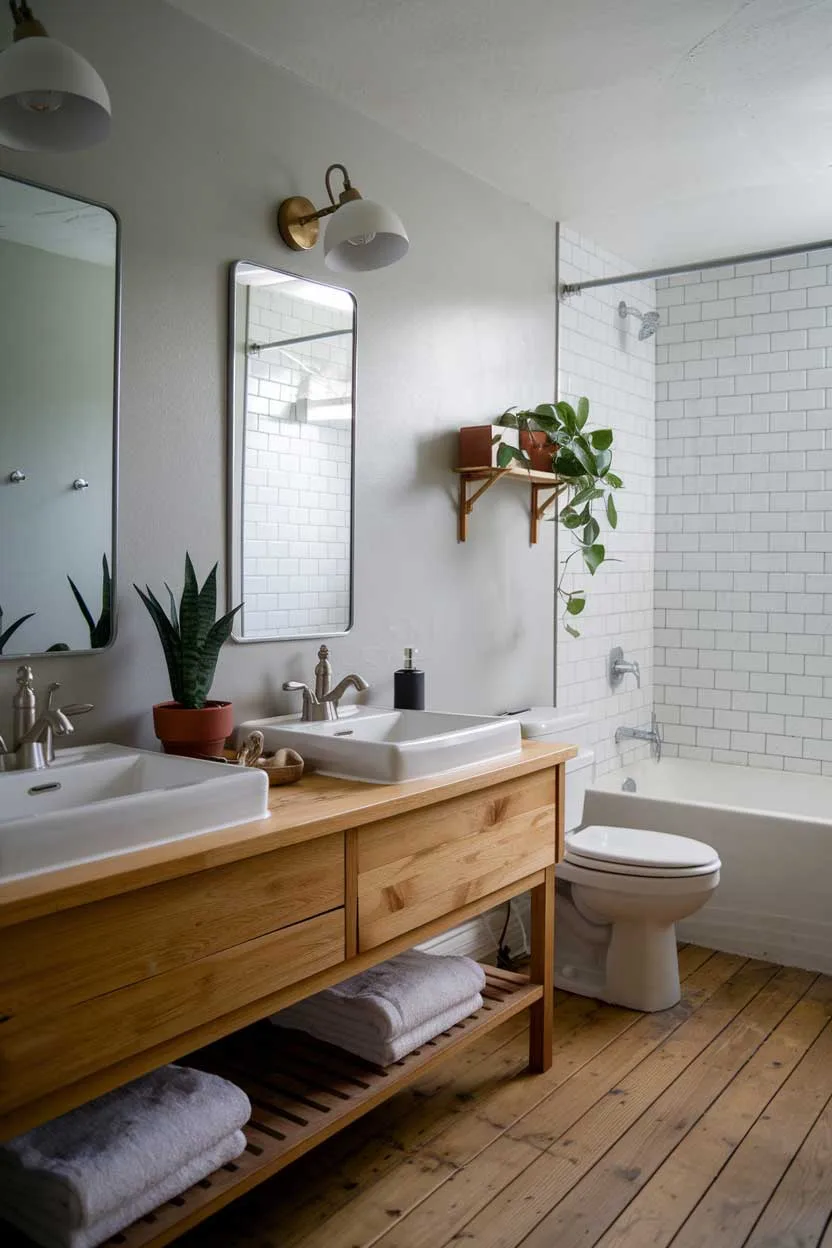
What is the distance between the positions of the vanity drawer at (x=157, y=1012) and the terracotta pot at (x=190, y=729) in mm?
485

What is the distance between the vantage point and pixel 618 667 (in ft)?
14.6

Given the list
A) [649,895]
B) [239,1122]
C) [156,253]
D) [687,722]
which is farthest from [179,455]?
[687,722]

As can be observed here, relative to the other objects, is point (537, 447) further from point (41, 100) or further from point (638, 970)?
point (41, 100)

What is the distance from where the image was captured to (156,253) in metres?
2.35

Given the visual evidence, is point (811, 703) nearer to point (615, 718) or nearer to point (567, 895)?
point (615, 718)

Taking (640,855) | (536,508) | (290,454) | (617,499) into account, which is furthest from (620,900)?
(617,499)

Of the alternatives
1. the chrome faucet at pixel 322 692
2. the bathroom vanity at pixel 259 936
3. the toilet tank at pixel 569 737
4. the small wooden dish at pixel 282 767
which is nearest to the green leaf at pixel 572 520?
the toilet tank at pixel 569 737

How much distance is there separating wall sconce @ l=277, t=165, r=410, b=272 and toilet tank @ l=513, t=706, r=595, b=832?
1446 millimetres

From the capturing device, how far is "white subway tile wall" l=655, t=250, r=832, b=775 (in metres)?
4.45

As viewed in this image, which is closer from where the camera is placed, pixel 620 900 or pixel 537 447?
pixel 620 900

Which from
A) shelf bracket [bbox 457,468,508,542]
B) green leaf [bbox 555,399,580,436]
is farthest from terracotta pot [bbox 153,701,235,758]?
green leaf [bbox 555,399,580,436]

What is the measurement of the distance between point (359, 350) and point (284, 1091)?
6.32ft

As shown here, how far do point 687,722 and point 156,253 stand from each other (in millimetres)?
3325

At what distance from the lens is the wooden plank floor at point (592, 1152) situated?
6.95 ft
